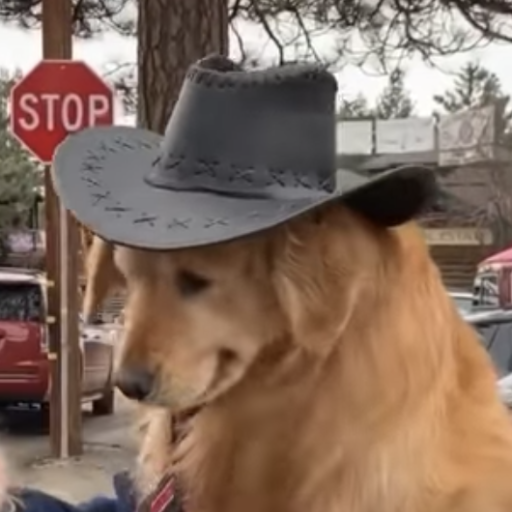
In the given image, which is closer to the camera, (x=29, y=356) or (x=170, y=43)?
(x=170, y=43)

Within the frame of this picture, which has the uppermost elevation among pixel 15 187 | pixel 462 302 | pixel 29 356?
pixel 462 302

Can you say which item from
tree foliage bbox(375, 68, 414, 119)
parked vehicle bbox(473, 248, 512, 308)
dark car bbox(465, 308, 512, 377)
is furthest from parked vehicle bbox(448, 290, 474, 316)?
tree foliage bbox(375, 68, 414, 119)

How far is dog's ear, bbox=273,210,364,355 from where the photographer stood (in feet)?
4.77

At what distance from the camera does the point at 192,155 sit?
5.09 feet

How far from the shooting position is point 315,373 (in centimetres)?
150

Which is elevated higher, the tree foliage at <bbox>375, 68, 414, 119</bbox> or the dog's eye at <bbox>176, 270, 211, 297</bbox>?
the dog's eye at <bbox>176, 270, 211, 297</bbox>

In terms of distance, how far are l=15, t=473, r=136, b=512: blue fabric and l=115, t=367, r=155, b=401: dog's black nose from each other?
46 centimetres

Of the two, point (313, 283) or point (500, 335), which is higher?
point (313, 283)

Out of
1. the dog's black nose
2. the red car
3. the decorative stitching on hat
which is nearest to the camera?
the dog's black nose

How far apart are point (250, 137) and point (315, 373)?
27 centimetres

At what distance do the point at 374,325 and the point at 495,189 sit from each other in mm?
31047

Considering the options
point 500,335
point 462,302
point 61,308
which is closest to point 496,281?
point 462,302

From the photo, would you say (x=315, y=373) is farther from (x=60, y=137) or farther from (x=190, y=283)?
(x=60, y=137)

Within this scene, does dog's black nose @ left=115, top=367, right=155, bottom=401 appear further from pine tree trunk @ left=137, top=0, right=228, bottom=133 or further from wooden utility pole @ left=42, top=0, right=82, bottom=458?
wooden utility pole @ left=42, top=0, right=82, bottom=458
